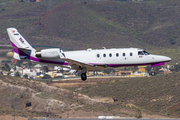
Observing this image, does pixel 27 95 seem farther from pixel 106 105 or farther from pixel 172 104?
pixel 172 104

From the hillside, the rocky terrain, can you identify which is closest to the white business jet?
the rocky terrain

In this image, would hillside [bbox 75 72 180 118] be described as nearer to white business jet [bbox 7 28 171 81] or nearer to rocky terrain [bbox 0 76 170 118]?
rocky terrain [bbox 0 76 170 118]

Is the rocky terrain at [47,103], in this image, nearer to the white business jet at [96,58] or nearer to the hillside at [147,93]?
the hillside at [147,93]

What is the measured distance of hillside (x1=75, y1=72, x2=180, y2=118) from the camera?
74000 millimetres

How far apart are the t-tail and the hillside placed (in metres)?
30.2

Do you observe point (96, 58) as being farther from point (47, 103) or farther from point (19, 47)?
point (47, 103)

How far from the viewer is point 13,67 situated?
16212 cm

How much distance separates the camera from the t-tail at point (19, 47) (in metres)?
46.6

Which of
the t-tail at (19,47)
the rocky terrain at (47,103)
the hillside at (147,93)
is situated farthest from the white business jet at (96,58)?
the hillside at (147,93)

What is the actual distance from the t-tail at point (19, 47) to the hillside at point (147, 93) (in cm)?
3015

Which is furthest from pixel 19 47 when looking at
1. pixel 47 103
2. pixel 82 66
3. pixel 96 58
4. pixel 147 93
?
pixel 147 93

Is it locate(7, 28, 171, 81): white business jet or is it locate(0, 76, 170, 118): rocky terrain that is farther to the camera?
locate(0, 76, 170, 118): rocky terrain

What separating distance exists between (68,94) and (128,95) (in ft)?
45.5

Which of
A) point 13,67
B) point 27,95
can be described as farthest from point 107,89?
point 13,67
